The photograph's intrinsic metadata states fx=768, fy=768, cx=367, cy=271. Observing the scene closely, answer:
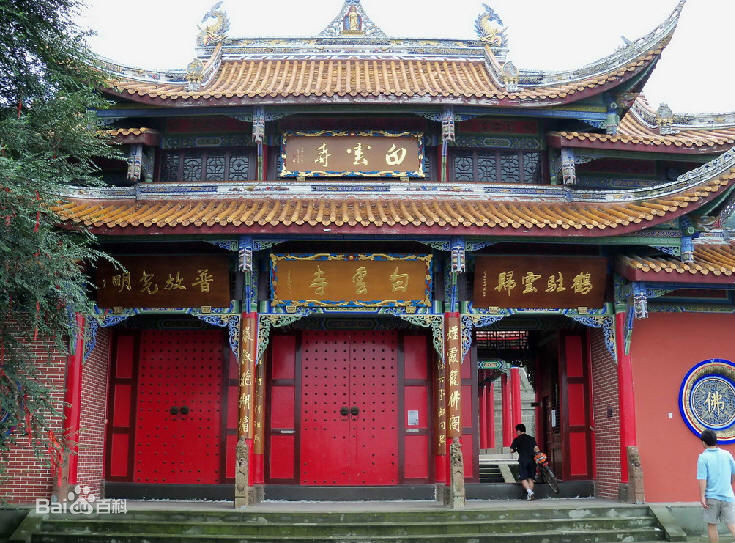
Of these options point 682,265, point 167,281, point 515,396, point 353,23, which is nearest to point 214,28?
point 353,23

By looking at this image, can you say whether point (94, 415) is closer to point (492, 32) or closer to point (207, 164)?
point (207, 164)

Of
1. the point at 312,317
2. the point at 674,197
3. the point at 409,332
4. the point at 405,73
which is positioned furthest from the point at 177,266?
the point at 674,197

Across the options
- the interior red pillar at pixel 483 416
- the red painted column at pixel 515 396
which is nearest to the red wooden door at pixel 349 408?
the red painted column at pixel 515 396

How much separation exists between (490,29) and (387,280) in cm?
623

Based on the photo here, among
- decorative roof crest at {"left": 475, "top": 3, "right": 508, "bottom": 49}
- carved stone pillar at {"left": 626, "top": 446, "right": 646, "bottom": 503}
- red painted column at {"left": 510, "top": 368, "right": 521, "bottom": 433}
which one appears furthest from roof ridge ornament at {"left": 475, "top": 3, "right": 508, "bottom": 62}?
red painted column at {"left": 510, "top": 368, "right": 521, "bottom": 433}

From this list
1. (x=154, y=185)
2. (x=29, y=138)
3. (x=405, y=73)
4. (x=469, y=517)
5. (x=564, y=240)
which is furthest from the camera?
(x=405, y=73)

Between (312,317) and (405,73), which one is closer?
(312,317)

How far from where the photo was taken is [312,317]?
496 inches

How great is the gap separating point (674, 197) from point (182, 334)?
7.99 metres

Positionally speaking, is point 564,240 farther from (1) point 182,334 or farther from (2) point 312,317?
(1) point 182,334

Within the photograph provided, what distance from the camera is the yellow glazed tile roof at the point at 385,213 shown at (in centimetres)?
1046

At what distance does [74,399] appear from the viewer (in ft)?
35.6

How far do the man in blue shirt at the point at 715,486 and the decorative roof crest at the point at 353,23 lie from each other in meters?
10.0

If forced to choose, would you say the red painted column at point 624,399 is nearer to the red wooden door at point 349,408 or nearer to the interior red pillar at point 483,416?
the red wooden door at point 349,408
